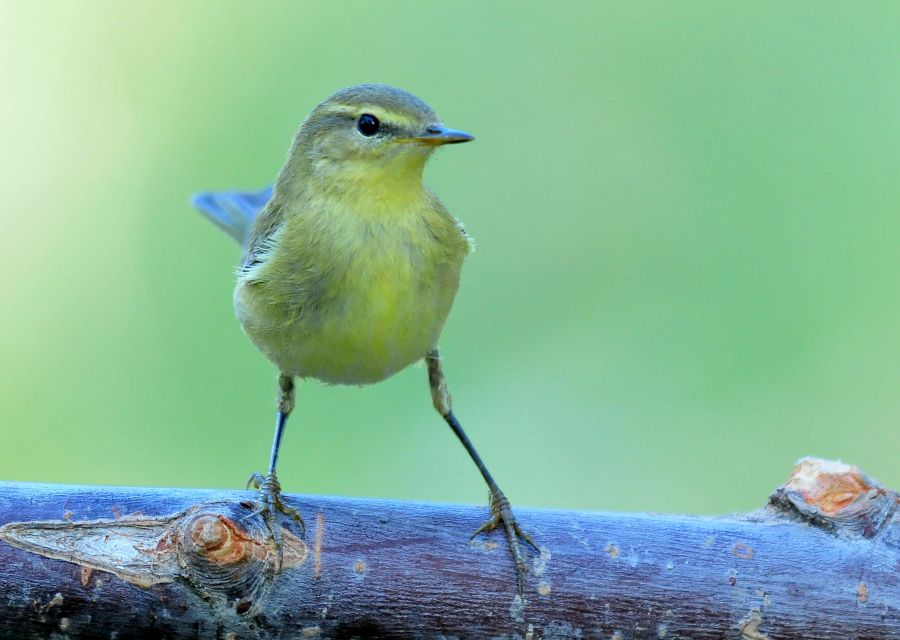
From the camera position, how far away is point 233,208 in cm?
515

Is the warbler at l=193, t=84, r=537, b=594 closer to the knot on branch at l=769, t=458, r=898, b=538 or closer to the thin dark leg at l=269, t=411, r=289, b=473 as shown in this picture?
the thin dark leg at l=269, t=411, r=289, b=473

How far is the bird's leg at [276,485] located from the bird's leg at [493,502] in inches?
20.6

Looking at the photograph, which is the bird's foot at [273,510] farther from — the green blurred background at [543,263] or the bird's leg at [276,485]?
the green blurred background at [543,263]

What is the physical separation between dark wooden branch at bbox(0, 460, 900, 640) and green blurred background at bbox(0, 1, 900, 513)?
226 cm

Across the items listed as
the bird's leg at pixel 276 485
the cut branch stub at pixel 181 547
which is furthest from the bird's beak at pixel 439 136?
the cut branch stub at pixel 181 547

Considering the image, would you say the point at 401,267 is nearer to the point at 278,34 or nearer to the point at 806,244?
the point at 278,34

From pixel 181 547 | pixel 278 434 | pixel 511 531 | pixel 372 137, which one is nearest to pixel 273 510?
pixel 181 547

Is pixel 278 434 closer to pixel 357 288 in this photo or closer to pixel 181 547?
pixel 357 288

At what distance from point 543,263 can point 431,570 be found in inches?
124

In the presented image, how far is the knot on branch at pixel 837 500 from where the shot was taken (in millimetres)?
3113

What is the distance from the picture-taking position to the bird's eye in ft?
12.5

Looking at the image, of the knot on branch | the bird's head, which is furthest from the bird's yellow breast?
the knot on branch

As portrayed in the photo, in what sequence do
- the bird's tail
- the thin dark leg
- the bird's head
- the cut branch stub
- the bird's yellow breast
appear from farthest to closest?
the bird's tail → the thin dark leg → the bird's head → the bird's yellow breast → the cut branch stub

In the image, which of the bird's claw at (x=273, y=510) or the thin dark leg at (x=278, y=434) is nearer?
the bird's claw at (x=273, y=510)
